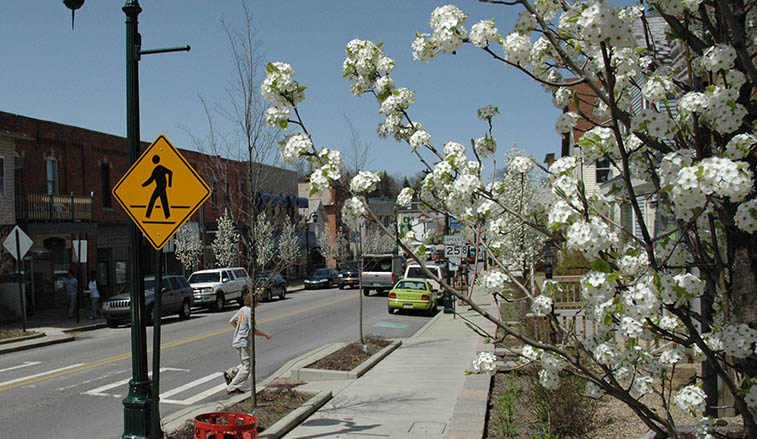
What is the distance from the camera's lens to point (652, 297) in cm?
278

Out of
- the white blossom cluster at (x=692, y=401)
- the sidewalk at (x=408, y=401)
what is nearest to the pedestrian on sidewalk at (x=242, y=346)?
the sidewalk at (x=408, y=401)

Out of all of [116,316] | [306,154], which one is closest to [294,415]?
[306,154]

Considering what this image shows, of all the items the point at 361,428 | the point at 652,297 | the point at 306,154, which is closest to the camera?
the point at 652,297

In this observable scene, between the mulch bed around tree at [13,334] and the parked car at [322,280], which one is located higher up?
the parked car at [322,280]

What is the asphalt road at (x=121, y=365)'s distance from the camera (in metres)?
9.73

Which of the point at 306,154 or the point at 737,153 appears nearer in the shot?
the point at 737,153

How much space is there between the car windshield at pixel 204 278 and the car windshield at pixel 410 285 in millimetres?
8542

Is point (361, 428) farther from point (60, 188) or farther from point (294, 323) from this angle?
point (60, 188)

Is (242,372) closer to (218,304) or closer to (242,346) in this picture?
(242,346)

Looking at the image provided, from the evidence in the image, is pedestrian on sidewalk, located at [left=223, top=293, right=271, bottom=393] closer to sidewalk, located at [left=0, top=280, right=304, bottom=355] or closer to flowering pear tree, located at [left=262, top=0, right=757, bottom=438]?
flowering pear tree, located at [left=262, top=0, right=757, bottom=438]

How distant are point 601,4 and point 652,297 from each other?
49.6 inches

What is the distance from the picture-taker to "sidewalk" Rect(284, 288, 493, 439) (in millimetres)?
7930

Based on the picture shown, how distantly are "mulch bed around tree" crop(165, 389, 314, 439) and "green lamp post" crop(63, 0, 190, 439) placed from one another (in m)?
0.96

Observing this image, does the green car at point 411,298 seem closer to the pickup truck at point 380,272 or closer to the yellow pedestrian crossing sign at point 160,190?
the pickup truck at point 380,272
